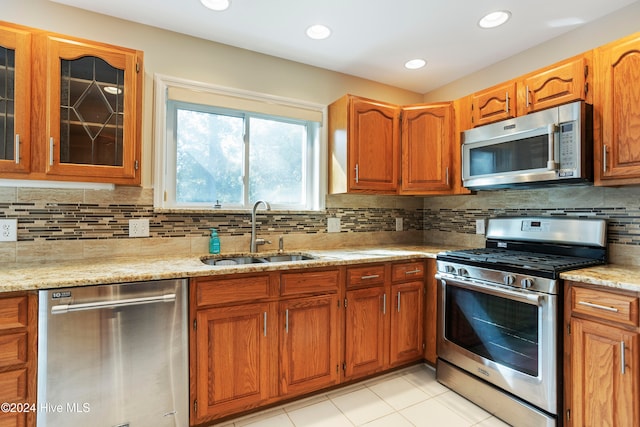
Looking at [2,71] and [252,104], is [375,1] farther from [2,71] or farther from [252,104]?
[2,71]

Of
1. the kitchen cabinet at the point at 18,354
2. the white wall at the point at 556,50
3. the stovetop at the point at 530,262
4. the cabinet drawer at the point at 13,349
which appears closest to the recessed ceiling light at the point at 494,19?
the white wall at the point at 556,50

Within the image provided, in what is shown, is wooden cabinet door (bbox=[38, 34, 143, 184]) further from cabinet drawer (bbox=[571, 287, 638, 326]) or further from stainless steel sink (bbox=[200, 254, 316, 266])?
cabinet drawer (bbox=[571, 287, 638, 326])

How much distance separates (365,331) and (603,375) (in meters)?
1.22

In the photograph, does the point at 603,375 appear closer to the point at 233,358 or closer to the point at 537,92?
the point at 537,92

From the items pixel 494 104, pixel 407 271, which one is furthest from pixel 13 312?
pixel 494 104

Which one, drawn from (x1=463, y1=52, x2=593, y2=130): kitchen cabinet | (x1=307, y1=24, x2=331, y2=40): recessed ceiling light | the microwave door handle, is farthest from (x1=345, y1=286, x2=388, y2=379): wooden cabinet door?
(x1=307, y1=24, x2=331, y2=40): recessed ceiling light

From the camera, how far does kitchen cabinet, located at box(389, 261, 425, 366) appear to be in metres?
2.28

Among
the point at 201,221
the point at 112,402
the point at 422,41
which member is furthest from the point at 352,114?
the point at 112,402

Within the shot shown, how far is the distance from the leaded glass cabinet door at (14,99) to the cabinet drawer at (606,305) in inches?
110

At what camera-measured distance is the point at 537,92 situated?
2023 millimetres

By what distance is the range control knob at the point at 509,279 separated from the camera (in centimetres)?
175

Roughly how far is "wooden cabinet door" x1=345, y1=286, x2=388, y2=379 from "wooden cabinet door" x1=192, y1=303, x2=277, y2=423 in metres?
0.53

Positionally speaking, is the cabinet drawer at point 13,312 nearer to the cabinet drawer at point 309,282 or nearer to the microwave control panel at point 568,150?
the cabinet drawer at point 309,282

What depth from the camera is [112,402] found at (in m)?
1.49
